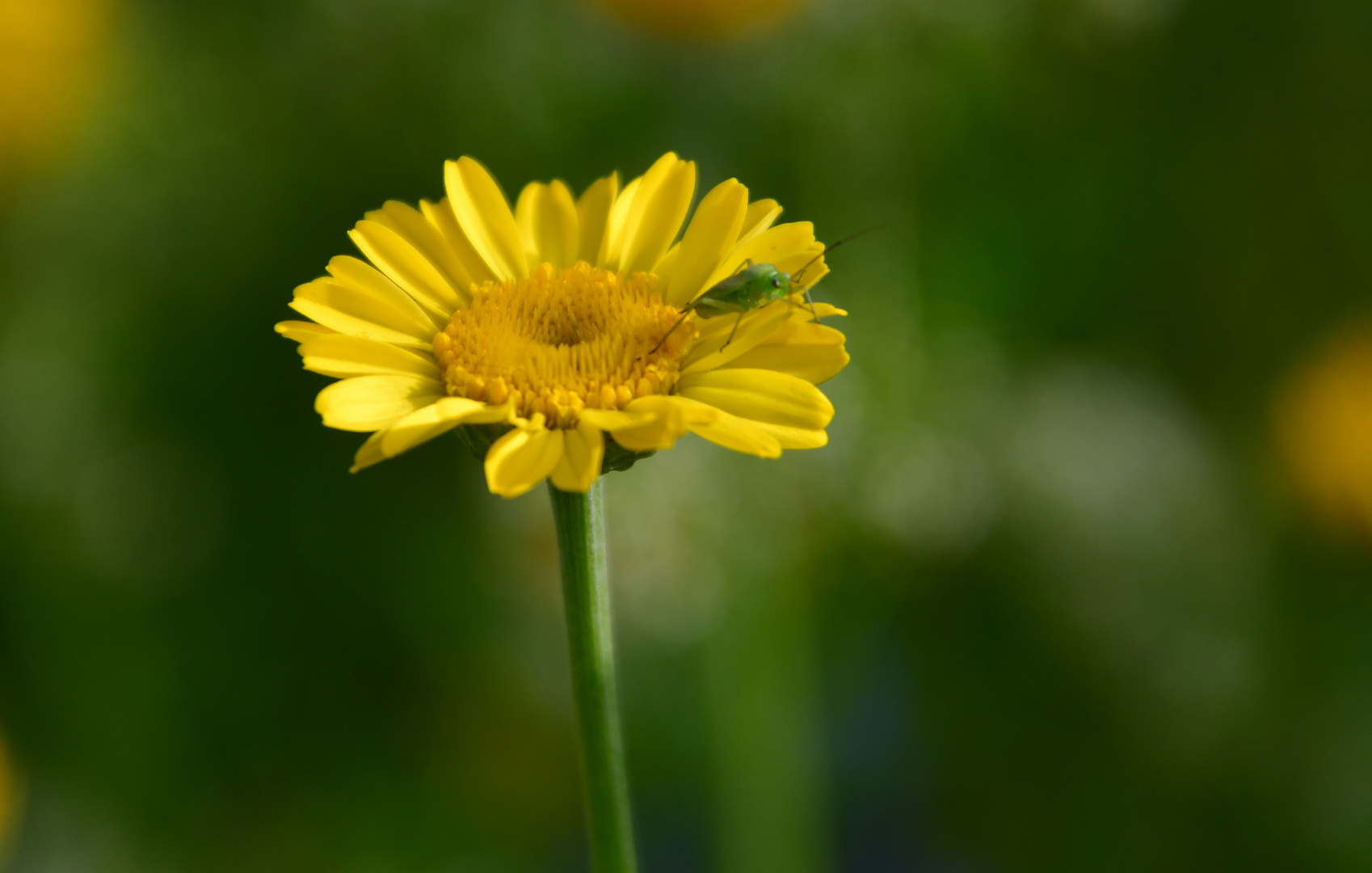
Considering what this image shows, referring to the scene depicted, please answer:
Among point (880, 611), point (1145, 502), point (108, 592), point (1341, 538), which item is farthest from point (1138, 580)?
point (108, 592)

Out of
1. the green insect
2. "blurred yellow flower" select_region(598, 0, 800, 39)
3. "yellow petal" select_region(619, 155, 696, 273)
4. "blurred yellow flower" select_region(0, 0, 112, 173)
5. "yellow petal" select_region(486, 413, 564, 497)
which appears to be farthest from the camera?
"blurred yellow flower" select_region(0, 0, 112, 173)

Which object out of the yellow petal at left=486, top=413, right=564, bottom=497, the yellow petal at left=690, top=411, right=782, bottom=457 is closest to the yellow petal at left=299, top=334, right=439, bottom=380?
the yellow petal at left=486, top=413, right=564, bottom=497

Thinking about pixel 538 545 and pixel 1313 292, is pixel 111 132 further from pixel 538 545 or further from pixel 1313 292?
pixel 1313 292

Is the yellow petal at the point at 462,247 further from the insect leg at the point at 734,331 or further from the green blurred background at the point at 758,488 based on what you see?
the green blurred background at the point at 758,488

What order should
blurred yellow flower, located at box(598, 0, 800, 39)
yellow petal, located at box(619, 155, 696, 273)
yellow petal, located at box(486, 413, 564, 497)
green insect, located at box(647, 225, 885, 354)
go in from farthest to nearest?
blurred yellow flower, located at box(598, 0, 800, 39) → yellow petal, located at box(619, 155, 696, 273) → green insect, located at box(647, 225, 885, 354) → yellow petal, located at box(486, 413, 564, 497)

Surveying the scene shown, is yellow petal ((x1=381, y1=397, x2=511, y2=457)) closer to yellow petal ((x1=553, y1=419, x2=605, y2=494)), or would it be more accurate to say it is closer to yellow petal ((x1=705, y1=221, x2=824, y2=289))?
yellow petal ((x1=553, y1=419, x2=605, y2=494))

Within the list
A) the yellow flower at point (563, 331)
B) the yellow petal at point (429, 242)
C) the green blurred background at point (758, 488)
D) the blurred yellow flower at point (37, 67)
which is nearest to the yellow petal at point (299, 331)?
the yellow flower at point (563, 331)
